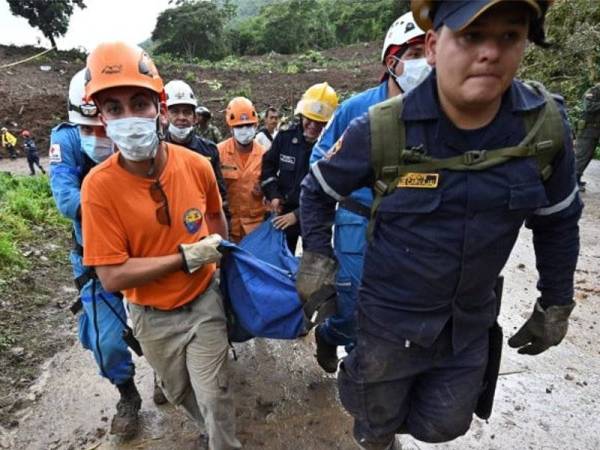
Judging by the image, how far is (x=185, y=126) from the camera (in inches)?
140

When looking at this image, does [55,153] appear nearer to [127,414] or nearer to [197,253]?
[197,253]

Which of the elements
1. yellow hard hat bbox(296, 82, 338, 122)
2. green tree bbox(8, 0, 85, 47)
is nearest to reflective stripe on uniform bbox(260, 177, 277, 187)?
yellow hard hat bbox(296, 82, 338, 122)

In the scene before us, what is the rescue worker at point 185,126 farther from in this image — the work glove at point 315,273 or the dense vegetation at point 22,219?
the dense vegetation at point 22,219

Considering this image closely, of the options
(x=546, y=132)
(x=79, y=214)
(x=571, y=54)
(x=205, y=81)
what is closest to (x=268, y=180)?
(x=79, y=214)

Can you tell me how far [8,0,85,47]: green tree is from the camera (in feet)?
96.2

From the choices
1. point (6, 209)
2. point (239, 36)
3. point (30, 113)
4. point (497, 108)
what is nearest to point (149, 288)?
point (497, 108)

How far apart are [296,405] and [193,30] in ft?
135

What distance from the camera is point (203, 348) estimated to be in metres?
2.18

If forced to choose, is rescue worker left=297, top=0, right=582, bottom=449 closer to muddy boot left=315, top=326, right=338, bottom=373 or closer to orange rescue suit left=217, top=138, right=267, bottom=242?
muddy boot left=315, top=326, right=338, bottom=373

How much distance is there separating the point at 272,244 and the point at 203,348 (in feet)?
3.86

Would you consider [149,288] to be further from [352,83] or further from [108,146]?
[352,83]

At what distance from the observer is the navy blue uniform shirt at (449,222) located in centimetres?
148

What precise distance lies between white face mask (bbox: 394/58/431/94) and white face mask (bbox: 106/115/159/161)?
4.14 ft

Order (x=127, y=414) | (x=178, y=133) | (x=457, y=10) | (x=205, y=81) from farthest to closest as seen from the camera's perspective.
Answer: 1. (x=205, y=81)
2. (x=178, y=133)
3. (x=127, y=414)
4. (x=457, y=10)
